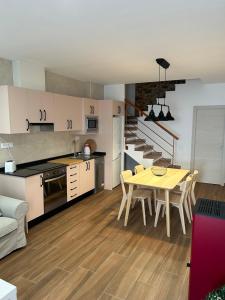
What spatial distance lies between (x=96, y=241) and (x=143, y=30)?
8.95 ft

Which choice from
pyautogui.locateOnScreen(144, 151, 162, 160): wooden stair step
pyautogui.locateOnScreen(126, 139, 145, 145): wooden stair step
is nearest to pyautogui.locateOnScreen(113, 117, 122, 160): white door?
pyautogui.locateOnScreen(126, 139, 145, 145): wooden stair step

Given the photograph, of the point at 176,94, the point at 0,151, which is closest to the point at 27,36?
the point at 0,151

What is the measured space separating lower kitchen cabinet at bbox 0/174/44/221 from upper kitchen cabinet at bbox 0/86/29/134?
2.42ft

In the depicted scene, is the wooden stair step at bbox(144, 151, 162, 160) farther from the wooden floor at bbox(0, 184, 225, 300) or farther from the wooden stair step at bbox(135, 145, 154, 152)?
the wooden floor at bbox(0, 184, 225, 300)

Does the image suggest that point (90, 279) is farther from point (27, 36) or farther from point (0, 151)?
point (27, 36)

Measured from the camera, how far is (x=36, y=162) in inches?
160

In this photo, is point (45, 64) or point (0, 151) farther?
point (45, 64)

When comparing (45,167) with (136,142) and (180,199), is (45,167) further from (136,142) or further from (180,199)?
(136,142)

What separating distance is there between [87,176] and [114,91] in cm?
244

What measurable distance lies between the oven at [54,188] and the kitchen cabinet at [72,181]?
11 centimetres

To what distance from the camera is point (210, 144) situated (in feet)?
19.0

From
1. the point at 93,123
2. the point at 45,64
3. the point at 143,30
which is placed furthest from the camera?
the point at 93,123

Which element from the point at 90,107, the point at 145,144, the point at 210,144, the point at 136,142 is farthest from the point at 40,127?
the point at 210,144

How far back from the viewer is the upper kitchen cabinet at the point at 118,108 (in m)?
5.22
